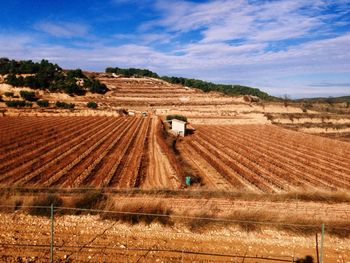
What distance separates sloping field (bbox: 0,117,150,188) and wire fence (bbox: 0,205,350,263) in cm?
807

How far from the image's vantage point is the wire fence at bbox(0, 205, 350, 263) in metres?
8.32

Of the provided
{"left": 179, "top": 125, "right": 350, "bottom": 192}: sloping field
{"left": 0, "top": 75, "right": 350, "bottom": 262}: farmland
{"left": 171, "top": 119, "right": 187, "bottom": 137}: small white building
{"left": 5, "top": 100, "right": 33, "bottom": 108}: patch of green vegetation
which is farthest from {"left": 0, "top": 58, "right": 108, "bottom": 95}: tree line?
{"left": 179, "top": 125, "right": 350, "bottom": 192}: sloping field

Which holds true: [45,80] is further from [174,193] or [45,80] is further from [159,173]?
[174,193]

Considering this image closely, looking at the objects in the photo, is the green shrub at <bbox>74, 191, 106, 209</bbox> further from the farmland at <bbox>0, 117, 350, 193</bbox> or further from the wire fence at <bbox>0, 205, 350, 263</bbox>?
the farmland at <bbox>0, 117, 350, 193</bbox>

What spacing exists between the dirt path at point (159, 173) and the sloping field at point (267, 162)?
7.90 ft

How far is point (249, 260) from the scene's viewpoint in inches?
332

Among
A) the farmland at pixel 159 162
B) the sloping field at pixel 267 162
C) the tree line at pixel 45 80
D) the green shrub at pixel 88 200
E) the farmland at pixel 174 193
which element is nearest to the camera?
the farmland at pixel 174 193

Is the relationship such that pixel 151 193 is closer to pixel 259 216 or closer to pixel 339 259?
pixel 259 216

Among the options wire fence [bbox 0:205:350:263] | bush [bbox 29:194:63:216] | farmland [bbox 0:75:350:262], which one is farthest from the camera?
bush [bbox 29:194:63:216]

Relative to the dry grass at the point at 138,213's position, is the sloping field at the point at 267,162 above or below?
below

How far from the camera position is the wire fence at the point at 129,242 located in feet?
27.3

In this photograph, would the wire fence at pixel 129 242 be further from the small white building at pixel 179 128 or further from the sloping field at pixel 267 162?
the small white building at pixel 179 128

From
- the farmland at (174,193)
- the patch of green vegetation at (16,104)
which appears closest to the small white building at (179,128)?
the farmland at (174,193)

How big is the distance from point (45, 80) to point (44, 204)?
89914 mm
